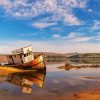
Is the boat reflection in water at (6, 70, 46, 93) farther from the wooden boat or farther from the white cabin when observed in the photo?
the white cabin

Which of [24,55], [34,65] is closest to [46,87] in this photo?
[34,65]

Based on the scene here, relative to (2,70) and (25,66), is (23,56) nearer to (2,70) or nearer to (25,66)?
(25,66)

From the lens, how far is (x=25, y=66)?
157ft

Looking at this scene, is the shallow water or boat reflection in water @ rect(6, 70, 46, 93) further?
boat reflection in water @ rect(6, 70, 46, 93)

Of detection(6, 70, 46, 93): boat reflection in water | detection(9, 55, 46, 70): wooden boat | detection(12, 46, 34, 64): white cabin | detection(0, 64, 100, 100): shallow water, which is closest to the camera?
detection(0, 64, 100, 100): shallow water

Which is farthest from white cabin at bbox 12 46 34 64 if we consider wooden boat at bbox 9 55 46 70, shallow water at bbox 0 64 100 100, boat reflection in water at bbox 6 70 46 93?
shallow water at bbox 0 64 100 100

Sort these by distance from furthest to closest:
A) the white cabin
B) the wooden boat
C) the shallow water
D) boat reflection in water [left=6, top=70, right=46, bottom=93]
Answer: the white cabin
the wooden boat
boat reflection in water [left=6, top=70, right=46, bottom=93]
the shallow water

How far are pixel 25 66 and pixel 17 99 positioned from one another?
27431mm

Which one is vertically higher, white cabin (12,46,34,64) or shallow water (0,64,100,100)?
white cabin (12,46,34,64)

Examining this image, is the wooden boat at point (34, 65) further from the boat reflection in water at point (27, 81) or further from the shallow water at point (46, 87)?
the shallow water at point (46, 87)

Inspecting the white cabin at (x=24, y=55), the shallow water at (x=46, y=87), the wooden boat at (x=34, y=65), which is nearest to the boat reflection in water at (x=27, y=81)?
the shallow water at (x=46, y=87)

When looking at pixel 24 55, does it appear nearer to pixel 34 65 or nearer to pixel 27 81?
pixel 34 65

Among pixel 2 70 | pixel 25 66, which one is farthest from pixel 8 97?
pixel 25 66

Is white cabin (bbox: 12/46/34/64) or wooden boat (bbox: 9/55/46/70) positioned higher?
white cabin (bbox: 12/46/34/64)
